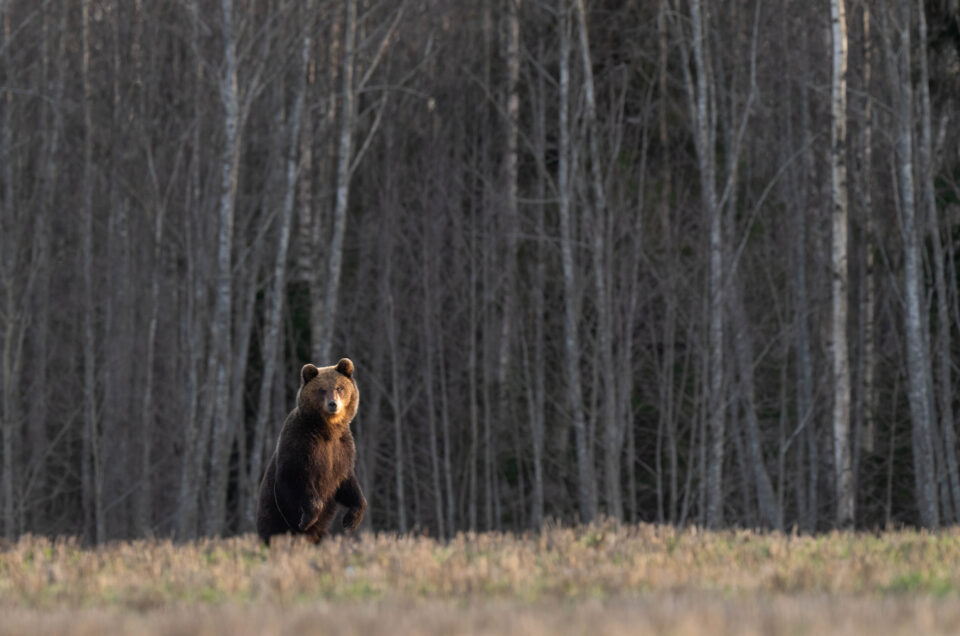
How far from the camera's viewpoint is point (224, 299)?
18.4 meters

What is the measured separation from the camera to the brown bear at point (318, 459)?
9.28 metres

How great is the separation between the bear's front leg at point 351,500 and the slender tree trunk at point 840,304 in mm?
9159

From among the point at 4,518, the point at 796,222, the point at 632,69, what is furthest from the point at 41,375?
the point at 796,222

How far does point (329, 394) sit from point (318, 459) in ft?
1.43

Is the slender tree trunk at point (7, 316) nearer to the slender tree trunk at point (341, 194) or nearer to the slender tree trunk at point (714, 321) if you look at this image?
the slender tree trunk at point (341, 194)

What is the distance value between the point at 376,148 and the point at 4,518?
412 inches

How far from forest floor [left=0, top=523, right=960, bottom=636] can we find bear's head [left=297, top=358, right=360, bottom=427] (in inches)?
33.6

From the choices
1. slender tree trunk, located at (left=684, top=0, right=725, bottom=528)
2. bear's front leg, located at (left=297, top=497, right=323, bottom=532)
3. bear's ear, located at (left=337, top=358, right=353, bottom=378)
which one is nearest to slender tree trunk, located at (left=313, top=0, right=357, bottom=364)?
slender tree trunk, located at (left=684, top=0, right=725, bottom=528)

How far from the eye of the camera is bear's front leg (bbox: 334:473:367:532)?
9547 mm

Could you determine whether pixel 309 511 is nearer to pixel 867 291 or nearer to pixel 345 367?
pixel 345 367

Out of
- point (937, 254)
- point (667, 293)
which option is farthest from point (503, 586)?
point (937, 254)

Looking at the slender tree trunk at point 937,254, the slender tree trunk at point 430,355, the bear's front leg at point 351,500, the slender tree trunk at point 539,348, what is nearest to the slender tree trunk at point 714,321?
the slender tree trunk at point 539,348

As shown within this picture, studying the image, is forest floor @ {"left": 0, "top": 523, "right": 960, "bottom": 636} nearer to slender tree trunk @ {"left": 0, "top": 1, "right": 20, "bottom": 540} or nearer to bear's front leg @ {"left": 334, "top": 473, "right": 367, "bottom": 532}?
bear's front leg @ {"left": 334, "top": 473, "right": 367, "bottom": 532}

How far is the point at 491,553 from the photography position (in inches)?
360
